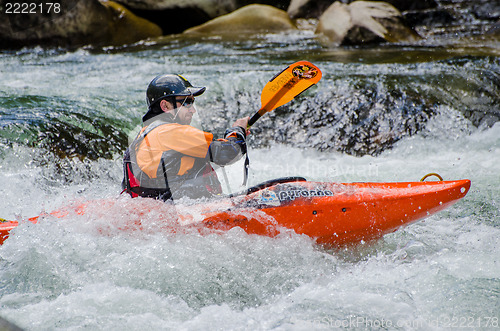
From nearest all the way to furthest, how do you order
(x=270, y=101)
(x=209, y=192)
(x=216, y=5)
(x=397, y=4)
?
(x=209, y=192) → (x=270, y=101) → (x=397, y=4) → (x=216, y=5)

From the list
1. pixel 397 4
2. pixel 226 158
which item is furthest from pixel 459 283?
pixel 397 4

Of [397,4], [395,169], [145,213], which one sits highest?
[397,4]

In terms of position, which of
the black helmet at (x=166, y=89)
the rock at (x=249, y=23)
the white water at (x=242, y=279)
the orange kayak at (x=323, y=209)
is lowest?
the white water at (x=242, y=279)

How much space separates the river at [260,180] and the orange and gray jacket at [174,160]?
28 centimetres

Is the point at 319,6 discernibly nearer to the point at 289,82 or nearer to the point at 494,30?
the point at 494,30

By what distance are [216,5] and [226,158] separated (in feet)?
31.8

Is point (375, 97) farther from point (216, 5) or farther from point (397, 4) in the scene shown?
point (216, 5)

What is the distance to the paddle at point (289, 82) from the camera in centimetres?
388

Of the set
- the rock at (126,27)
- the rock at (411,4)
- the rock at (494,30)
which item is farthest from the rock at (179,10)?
the rock at (494,30)

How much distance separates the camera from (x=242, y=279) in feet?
9.87

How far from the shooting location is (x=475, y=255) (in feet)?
10.5

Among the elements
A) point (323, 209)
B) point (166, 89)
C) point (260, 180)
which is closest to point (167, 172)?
point (166, 89)

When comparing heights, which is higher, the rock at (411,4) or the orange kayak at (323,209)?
the rock at (411,4)

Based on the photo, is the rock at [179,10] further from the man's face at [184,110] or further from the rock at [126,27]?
the man's face at [184,110]
